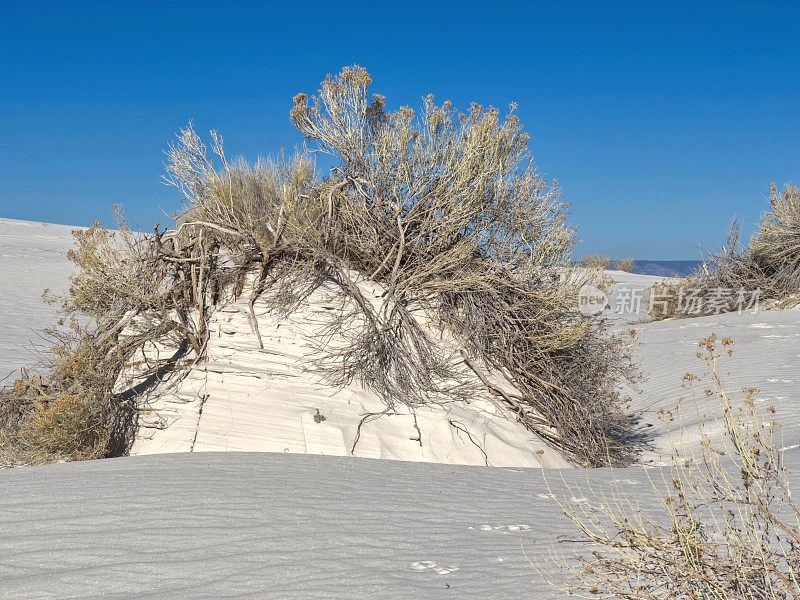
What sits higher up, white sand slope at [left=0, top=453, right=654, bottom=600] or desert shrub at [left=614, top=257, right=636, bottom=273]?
desert shrub at [left=614, top=257, right=636, bottom=273]

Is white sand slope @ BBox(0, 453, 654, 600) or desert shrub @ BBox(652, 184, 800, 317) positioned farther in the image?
desert shrub @ BBox(652, 184, 800, 317)

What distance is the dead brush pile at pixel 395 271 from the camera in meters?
6.96

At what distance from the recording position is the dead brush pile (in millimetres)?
6965

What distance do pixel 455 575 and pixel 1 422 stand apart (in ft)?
16.7

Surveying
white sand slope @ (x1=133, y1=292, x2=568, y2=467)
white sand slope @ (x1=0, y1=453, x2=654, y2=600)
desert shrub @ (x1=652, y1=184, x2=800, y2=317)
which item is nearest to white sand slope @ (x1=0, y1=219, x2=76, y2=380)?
white sand slope @ (x1=133, y1=292, x2=568, y2=467)

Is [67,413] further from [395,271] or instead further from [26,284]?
[26,284]

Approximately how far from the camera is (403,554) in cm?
373

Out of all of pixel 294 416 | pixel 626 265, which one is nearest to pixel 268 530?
pixel 294 416

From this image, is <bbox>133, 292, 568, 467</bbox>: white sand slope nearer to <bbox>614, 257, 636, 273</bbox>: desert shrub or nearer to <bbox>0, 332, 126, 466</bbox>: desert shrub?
<bbox>0, 332, 126, 466</bbox>: desert shrub

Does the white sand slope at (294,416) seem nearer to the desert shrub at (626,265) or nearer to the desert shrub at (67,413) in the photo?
the desert shrub at (67,413)

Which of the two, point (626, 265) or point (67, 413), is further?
point (626, 265)

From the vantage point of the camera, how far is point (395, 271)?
24.4ft

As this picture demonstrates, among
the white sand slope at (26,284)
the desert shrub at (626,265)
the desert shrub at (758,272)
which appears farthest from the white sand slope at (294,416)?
the desert shrub at (626,265)

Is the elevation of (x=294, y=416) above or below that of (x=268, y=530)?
above
